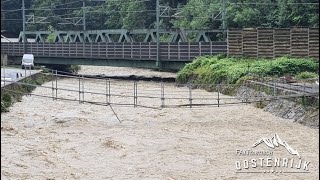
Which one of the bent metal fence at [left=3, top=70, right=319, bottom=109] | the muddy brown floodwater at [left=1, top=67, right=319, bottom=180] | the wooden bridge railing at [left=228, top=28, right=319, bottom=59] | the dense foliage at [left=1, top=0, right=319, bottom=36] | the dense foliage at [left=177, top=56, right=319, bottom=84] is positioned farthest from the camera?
the dense foliage at [left=1, top=0, right=319, bottom=36]

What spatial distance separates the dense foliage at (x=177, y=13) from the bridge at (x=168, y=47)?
4.75 ft

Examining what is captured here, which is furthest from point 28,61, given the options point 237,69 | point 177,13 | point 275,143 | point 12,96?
point 275,143

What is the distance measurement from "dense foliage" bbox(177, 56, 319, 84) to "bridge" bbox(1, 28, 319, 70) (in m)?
0.60

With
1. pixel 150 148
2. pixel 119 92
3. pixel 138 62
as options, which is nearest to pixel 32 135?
pixel 150 148

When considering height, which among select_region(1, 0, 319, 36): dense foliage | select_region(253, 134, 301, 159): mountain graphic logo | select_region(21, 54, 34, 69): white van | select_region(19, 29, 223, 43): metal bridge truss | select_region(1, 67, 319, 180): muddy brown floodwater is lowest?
select_region(1, 67, 319, 180): muddy brown floodwater

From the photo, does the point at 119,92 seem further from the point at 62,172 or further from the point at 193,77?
the point at 62,172

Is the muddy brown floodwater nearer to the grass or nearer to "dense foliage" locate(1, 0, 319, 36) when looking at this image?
the grass

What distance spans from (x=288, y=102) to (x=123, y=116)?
5.48 metres

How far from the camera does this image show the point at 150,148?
49.1 feet

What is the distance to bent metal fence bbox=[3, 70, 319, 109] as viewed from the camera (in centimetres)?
1939

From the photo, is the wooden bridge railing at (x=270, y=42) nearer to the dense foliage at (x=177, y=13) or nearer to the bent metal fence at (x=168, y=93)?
the dense foliage at (x=177, y=13)

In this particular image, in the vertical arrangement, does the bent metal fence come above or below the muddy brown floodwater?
above

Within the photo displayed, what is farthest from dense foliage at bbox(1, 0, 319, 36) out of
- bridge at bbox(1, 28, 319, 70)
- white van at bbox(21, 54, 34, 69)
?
white van at bbox(21, 54, 34, 69)

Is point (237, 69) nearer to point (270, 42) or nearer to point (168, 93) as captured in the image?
point (270, 42)
